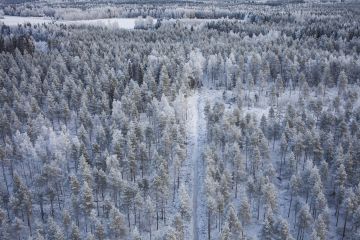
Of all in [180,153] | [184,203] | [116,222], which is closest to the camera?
[116,222]

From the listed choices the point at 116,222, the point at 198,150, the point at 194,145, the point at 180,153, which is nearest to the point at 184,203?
the point at 116,222

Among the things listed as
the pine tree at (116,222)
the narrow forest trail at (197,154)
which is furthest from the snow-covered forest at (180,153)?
the narrow forest trail at (197,154)

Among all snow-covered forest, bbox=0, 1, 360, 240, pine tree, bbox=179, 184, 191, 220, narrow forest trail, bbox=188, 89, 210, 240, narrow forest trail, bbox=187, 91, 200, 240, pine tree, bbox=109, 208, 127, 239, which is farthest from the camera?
narrow forest trail, bbox=187, 91, 200, 240

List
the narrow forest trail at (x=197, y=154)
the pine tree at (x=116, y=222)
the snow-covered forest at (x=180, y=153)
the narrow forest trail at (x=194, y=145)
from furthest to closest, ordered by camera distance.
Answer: the narrow forest trail at (x=194, y=145) → the narrow forest trail at (x=197, y=154) → the snow-covered forest at (x=180, y=153) → the pine tree at (x=116, y=222)

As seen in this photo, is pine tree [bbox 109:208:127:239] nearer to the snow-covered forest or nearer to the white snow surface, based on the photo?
the snow-covered forest

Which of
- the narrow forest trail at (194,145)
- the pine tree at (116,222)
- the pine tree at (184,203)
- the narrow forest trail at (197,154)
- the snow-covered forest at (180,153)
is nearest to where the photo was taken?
the pine tree at (116,222)

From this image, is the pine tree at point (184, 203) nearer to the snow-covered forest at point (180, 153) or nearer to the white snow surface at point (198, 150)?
the snow-covered forest at point (180, 153)

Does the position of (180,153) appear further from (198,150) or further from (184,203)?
(184,203)

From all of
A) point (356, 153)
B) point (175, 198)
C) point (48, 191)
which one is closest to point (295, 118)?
point (356, 153)

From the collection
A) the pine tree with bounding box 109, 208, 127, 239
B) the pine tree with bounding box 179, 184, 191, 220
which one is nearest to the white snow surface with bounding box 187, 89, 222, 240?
the pine tree with bounding box 179, 184, 191, 220
